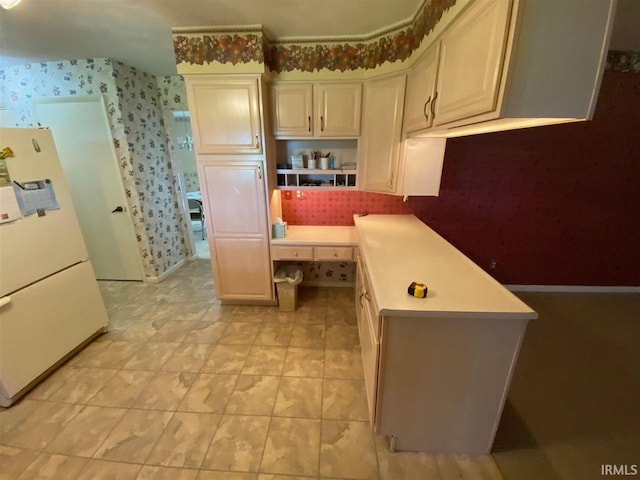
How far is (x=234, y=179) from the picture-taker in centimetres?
236

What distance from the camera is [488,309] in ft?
3.70

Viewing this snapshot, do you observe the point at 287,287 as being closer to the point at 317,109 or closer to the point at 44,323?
the point at 317,109

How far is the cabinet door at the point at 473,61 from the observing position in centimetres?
98

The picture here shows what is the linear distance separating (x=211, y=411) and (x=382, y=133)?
2464 millimetres

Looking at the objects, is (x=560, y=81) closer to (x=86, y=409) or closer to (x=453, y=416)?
(x=453, y=416)

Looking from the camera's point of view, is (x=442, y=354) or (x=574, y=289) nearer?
(x=442, y=354)

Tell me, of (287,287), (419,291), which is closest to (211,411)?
(287,287)

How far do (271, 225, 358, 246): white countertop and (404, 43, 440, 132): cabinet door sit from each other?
110cm

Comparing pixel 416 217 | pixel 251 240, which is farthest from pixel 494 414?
pixel 251 240

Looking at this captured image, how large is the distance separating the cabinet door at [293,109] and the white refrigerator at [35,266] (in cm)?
172

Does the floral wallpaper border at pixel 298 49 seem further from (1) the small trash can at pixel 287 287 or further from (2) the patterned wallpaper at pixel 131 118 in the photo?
(1) the small trash can at pixel 287 287

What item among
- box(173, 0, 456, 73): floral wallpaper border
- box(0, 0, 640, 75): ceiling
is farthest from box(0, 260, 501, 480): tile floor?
box(0, 0, 640, 75): ceiling

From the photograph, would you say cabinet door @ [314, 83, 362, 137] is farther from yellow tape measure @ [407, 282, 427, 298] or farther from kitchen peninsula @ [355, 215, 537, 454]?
yellow tape measure @ [407, 282, 427, 298]

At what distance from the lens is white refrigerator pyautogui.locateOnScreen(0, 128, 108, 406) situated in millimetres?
1636
